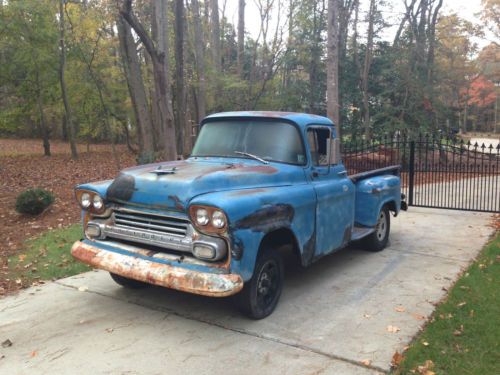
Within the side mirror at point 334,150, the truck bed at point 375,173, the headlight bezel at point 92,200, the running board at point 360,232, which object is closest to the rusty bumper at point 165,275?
the headlight bezel at point 92,200

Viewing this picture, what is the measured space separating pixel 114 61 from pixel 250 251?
2262 centimetres

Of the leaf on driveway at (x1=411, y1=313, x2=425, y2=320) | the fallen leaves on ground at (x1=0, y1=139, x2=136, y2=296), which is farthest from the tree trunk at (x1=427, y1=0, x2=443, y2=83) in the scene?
the leaf on driveway at (x1=411, y1=313, x2=425, y2=320)

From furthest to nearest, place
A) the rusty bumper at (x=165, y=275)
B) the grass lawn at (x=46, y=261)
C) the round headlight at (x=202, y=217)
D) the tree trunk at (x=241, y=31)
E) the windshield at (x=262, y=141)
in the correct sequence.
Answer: the tree trunk at (x=241, y=31), the grass lawn at (x=46, y=261), the windshield at (x=262, y=141), the round headlight at (x=202, y=217), the rusty bumper at (x=165, y=275)

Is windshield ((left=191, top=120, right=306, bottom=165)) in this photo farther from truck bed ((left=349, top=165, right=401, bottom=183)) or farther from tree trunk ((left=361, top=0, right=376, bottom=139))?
tree trunk ((left=361, top=0, right=376, bottom=139))

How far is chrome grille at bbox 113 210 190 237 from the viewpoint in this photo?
4.20m

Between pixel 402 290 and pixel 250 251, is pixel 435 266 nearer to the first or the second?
pixel 402 290

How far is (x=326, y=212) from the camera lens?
17.6 ft

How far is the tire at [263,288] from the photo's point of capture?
4.36 metres

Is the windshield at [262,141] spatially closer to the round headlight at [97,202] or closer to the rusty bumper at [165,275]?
the round headlight at [97,202]

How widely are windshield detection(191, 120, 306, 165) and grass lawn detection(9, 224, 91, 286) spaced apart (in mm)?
2654

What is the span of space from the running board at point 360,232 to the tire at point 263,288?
1.84 meters

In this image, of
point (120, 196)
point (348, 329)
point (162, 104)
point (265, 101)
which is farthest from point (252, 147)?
point (265, 101)

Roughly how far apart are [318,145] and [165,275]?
103 inches

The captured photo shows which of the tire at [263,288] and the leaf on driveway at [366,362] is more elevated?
the tire at [263,288]
